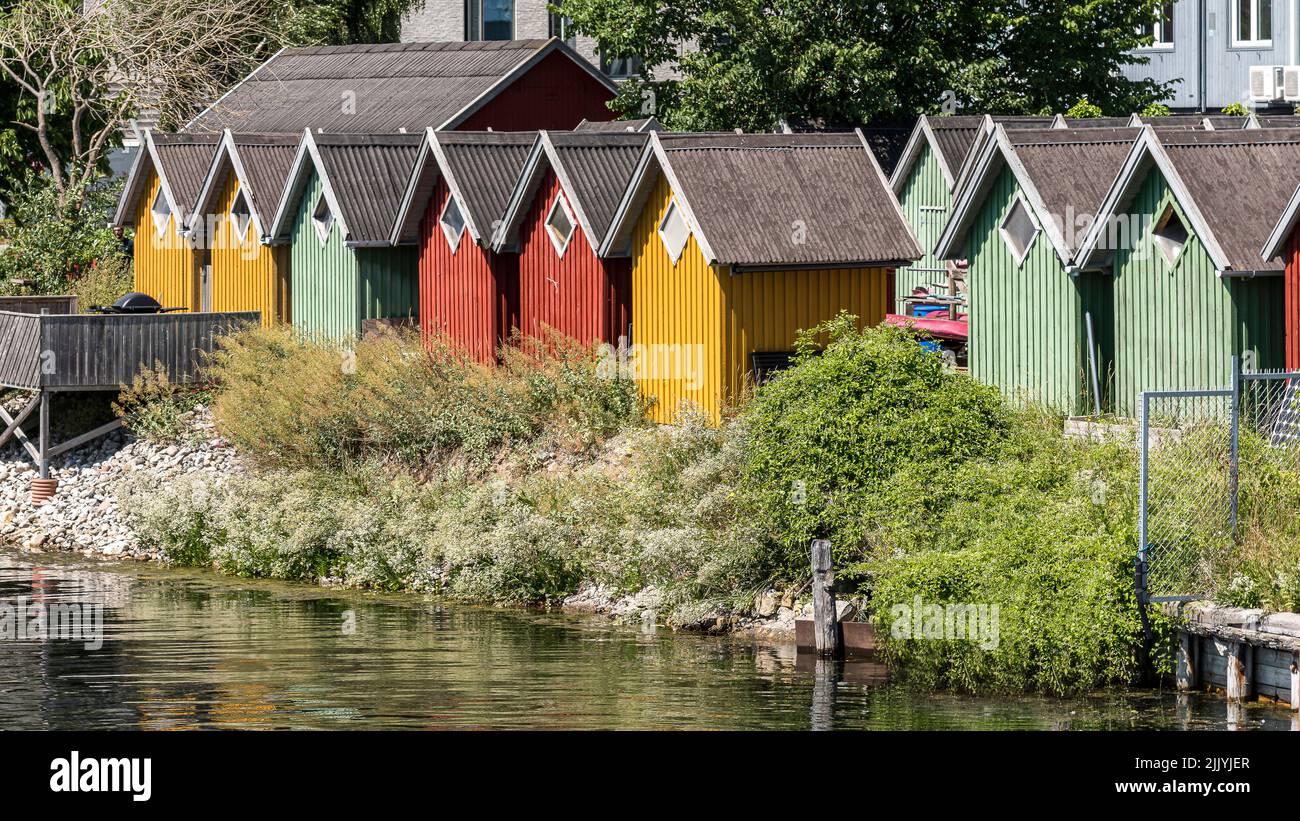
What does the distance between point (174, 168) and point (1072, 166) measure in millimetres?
20220

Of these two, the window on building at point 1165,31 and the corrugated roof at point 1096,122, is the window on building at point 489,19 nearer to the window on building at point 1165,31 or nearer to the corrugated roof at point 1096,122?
the window on building at point 1165,31

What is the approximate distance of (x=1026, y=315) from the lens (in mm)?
30328

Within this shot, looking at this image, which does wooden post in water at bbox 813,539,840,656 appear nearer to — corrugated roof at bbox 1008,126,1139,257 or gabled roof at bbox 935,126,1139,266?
gabled roof at bbox 935,126,1139,266

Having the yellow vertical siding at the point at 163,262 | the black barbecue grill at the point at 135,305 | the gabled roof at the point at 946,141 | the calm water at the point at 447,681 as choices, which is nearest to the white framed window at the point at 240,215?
the yellow vertical siding at the point at 163,262

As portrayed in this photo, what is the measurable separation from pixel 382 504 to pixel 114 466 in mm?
7388

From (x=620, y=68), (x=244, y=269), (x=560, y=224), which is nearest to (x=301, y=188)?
(x=244, y=269)

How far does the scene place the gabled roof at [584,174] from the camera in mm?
33156

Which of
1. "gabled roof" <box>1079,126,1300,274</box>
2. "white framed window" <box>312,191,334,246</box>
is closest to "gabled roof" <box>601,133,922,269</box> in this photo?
"gabled roof" <box>1079,126,1300,274</box>

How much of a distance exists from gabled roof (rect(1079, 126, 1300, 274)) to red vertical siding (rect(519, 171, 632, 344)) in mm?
7553

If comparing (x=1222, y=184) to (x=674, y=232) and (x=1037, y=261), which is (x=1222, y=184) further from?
(x=674, y=232)

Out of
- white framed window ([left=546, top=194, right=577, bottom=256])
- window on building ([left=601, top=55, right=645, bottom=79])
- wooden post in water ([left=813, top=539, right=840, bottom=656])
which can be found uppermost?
window on building ([left=601, top=55, right=645, bottom=79])

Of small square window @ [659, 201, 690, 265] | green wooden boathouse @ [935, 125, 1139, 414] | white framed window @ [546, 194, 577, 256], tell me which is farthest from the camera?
white framed window @ [546, 194, 577, 256]

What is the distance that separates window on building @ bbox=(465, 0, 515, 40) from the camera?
67812 millimetres

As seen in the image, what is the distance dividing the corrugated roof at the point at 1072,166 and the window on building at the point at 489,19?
39.1 meters
